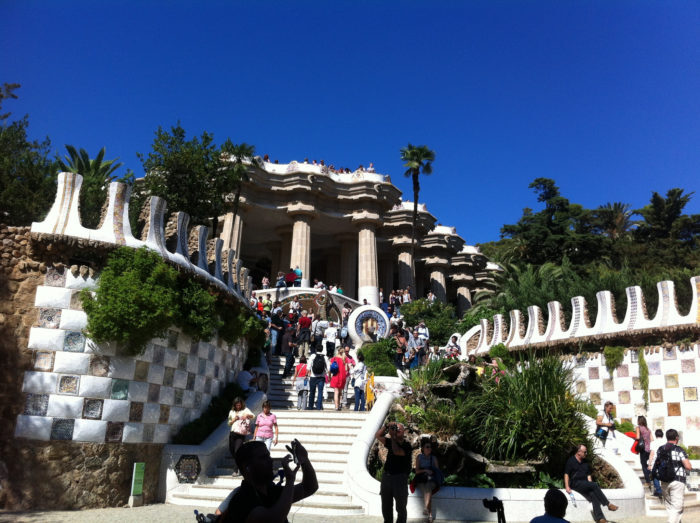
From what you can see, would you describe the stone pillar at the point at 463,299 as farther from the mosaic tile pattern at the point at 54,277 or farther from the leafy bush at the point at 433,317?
the mosaic tile pattern at the point at 54,277

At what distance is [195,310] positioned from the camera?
39.1 ft

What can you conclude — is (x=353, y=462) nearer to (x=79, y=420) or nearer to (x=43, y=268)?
(x=79, y=420)

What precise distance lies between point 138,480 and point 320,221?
30.3 metres

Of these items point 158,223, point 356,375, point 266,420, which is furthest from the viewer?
point 356,375

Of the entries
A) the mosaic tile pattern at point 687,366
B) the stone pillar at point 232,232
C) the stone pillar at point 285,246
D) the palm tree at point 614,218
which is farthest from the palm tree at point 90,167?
the palm tree at point 614,218

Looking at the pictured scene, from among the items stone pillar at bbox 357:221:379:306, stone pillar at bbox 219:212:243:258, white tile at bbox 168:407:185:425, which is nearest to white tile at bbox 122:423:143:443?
white tile at bbox 168:407:185:425

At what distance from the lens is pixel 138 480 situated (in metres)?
10.2

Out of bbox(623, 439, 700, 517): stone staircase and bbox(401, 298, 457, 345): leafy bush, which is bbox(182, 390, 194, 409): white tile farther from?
bbox(401, 298, 457, 345): leafy bush

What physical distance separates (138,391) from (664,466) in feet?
28.4

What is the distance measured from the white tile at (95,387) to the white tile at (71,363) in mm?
170

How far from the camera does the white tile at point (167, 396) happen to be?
1117cm

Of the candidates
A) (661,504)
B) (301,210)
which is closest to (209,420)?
(661,504)

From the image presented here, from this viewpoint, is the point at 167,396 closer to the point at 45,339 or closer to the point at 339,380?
the point at 45,339

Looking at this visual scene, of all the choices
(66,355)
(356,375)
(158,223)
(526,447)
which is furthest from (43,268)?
(526,447)
